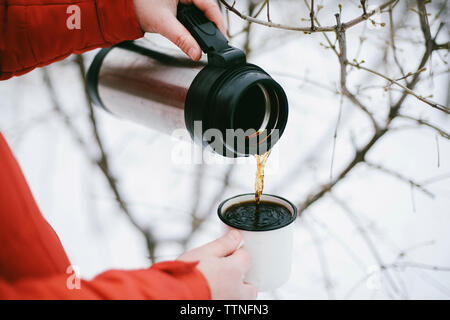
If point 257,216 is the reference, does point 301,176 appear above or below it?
above

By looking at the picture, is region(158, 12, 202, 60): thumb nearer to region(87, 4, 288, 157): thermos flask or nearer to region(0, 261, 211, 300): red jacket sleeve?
region(87, 4, 288, 157): thermos flask

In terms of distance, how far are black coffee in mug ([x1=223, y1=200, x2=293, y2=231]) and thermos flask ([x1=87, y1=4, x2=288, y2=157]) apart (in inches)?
5.2

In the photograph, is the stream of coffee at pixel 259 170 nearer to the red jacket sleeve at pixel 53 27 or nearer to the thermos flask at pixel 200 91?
the thermos flask at pixel 200 91

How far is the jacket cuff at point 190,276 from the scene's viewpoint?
600 mm

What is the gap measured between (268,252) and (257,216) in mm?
86

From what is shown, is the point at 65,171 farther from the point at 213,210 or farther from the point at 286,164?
the point at 286,164

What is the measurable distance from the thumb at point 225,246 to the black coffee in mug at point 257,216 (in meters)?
0.02

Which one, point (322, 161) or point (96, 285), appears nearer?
point (96, 285)

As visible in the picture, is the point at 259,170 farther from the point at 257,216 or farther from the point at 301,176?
the point at 301,176

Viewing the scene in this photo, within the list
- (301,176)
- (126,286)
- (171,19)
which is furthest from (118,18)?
(301,176)

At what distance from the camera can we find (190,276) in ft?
2.00

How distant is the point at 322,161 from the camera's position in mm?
1572
